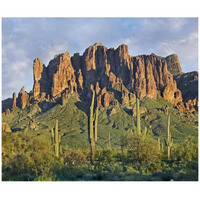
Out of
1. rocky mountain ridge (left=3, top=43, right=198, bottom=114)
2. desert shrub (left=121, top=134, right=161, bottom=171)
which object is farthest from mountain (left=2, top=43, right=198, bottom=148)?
desert shrub (left=121, top=134, right=161, bottom=171)

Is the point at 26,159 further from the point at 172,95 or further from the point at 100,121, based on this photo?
the point at 172,95

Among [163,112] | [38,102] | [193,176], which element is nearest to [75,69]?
[38,102]

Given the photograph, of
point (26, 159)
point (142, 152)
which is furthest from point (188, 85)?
point (26, 159)

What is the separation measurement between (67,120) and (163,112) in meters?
54.8

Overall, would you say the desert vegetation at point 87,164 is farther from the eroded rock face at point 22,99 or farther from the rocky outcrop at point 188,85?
the rocky outcrop at point 188,85

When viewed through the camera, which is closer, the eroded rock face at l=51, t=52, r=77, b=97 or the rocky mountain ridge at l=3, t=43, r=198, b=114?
the rocky mountain ridge at l=3, t=43, r=198, b=114

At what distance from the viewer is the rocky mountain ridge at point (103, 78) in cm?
15462

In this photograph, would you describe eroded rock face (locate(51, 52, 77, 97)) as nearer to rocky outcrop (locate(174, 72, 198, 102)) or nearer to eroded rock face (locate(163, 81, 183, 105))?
eroded rock face (locate(163, 81, 183, 105))

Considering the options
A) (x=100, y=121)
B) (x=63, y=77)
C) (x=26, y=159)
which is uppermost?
(x=63, y=77)

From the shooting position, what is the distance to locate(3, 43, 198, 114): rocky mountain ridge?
154625 mm

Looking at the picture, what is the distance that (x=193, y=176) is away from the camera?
11.7m

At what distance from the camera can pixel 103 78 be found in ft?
574

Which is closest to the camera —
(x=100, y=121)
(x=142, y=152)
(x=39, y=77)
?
(x=142, y=152)
